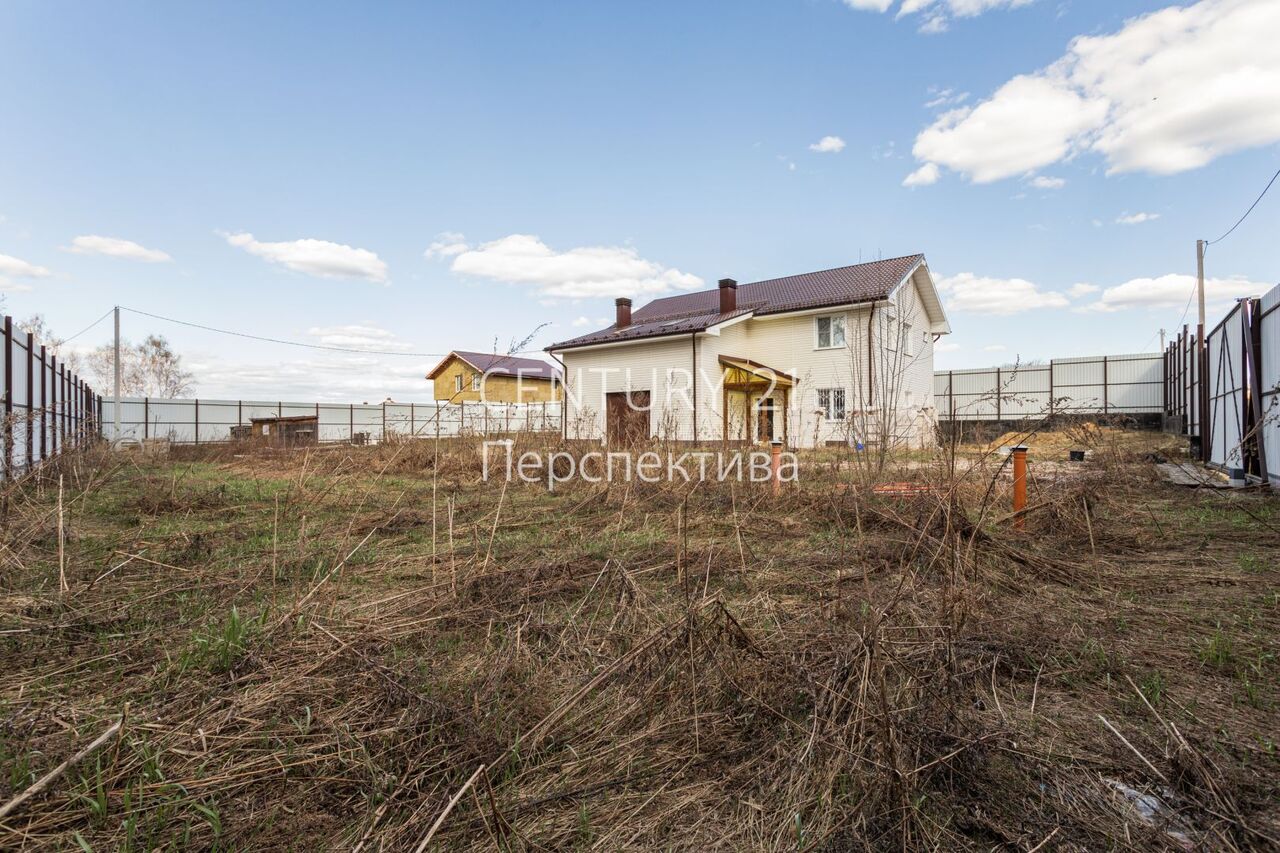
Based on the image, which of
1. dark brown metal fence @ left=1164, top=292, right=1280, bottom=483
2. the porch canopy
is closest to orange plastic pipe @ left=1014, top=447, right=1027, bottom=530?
dark brown metal fence @ left=1164, top=292, right=1280, bottom=483

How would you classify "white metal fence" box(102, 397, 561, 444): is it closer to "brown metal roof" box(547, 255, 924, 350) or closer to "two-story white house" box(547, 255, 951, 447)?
"two-story white house" box(547, 255, 951, 447)

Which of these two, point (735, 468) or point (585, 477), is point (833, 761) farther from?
point (585, 477)

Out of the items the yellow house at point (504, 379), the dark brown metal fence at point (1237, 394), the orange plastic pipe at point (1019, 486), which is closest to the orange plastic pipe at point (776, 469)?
the orange plastic pipe at point (1019, 486)

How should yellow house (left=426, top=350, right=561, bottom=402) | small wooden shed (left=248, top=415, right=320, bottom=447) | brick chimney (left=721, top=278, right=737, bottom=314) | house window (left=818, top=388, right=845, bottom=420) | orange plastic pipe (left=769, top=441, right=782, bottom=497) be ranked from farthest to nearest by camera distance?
yellow house (left=426, top=350, right=561, bottom=402), brick chimney (left=721, top=278, right=737, bottom=314), house window (left=818, top=388, right=845, bottom=420), small wooden shed (left=248, top=415, right=320, bottom=447), orange plastic pipe (left=769, top=441, right=782, bottom=497)

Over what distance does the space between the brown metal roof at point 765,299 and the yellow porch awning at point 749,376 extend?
1.39m

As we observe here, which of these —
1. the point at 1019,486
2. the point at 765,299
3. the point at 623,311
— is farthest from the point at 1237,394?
the point at 623,311

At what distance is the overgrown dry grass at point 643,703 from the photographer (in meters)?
1.56

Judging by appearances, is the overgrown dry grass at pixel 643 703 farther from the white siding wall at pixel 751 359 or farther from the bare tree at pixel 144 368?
the bare tree at pixel 144 368

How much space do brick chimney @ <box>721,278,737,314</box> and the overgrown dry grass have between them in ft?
55.1

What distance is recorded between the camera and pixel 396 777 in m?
1.74

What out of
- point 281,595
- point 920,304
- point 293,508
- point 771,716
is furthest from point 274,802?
point 920,304

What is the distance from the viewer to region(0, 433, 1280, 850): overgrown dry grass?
5.13ft

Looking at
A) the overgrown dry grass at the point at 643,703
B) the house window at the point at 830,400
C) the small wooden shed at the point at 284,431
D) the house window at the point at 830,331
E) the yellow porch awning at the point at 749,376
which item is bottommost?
the overgrown dry grass at the point at 643,703

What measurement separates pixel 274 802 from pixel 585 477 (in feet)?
22.6
